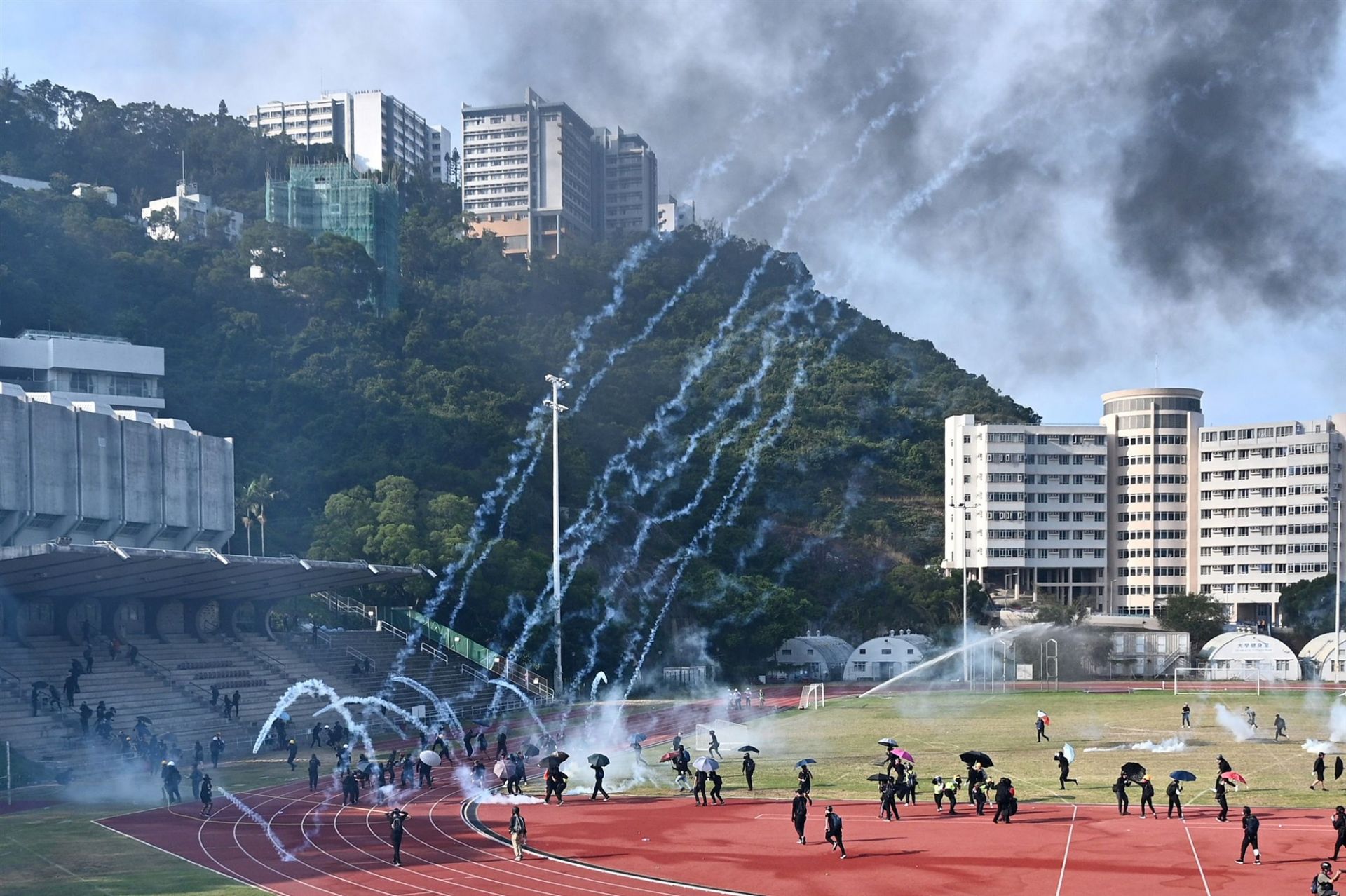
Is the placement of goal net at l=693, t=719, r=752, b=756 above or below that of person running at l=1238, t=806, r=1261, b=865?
below

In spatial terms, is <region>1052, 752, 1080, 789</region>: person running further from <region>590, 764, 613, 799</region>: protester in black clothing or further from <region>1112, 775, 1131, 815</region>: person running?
<region>590, 764, 613, 799</region>: protester in black clothing

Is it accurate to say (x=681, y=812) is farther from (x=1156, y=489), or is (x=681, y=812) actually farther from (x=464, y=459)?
(x=1156, y=489)

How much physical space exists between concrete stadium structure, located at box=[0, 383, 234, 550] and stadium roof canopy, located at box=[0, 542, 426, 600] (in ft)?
25.8

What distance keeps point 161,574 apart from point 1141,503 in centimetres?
11692

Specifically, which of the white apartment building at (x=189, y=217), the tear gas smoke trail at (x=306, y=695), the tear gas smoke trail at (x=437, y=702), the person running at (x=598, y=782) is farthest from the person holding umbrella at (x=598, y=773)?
the white apartment building at (x=189, y=217)

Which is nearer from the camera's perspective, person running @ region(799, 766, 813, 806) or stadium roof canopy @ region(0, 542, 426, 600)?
person running @ region(799, 766, 813, 806)

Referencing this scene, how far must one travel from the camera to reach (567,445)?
122 meters

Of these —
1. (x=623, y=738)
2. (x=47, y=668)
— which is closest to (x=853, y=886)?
(x=623, y=738)

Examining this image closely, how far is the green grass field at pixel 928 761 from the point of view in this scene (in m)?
33.5

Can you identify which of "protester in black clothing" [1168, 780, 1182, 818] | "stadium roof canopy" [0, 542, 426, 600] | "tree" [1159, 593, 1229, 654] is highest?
"stadium roof canopy" [0, 542, 426, 600]

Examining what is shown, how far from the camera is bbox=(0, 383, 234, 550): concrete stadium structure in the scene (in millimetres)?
69312

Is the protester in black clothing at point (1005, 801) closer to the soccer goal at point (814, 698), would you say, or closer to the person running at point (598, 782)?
the person running at point (598, 782)

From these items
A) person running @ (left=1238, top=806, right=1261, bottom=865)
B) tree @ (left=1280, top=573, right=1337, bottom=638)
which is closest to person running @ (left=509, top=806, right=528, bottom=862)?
person running @ (left=1238, top=806, right=1261, bottom=865)

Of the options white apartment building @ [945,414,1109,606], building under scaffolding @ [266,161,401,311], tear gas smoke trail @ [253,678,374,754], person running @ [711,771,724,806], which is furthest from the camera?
building under scaffolding @ [266,161,401,311]
